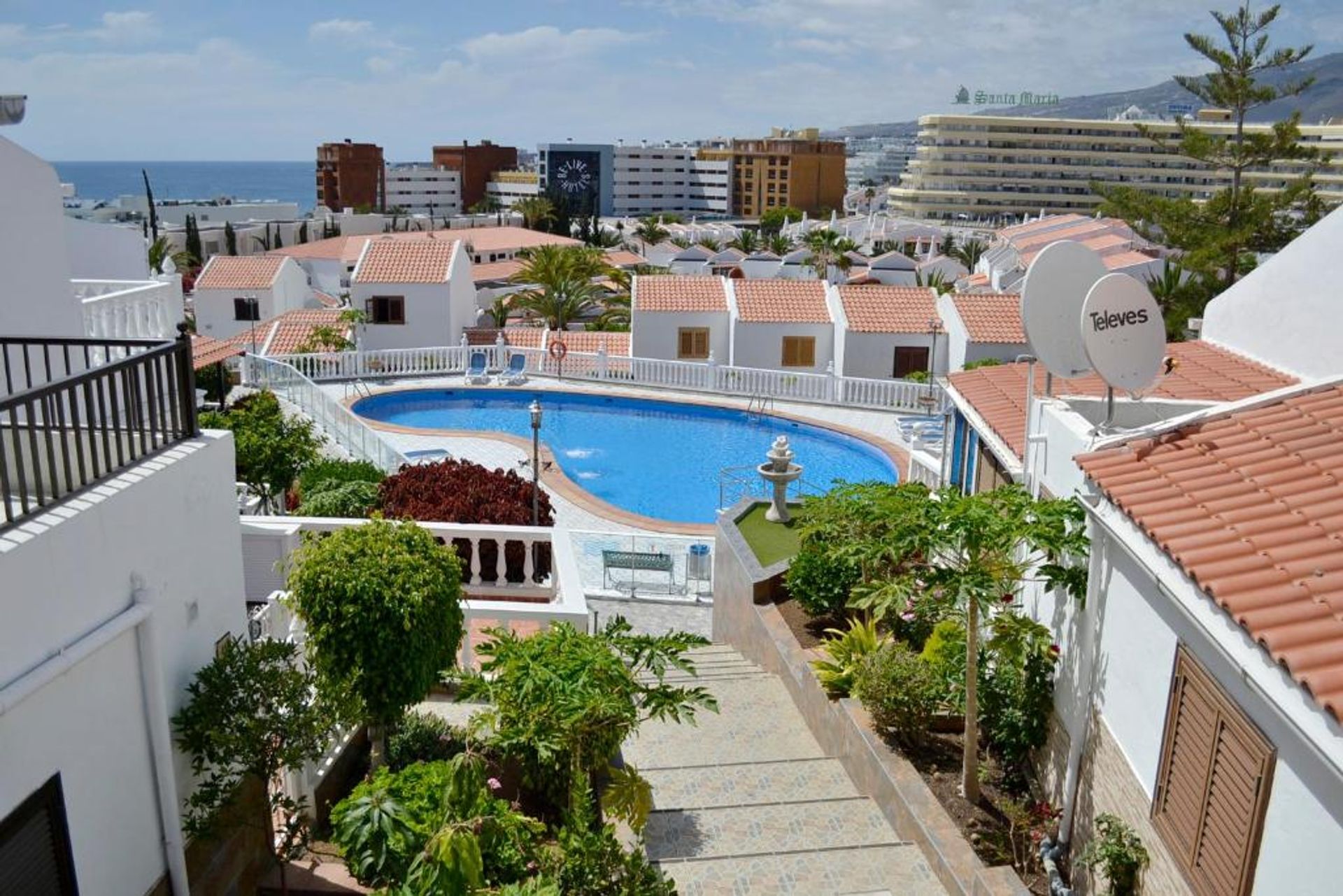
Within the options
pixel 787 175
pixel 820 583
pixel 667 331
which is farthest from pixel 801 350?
pixel 787 175

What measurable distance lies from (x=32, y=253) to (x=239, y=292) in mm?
39180

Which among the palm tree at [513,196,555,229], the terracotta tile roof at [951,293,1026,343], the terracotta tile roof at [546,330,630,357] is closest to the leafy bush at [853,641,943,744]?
the terracotta tile roof at [951,293,1026,343]

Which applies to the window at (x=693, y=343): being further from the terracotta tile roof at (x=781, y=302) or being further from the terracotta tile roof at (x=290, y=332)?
the terracotta tile roof at (x=290, y=332)

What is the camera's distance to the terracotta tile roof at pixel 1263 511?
5227 mm

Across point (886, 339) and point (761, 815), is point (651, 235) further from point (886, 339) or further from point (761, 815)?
point (761, 815)

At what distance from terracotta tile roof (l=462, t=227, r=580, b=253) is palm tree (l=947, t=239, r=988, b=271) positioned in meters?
31.5

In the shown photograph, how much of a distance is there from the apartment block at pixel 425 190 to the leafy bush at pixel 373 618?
16374 centimetres

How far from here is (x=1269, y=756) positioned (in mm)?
5449

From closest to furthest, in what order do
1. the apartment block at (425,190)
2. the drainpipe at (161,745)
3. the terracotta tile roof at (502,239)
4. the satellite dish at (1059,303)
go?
the drainpipe at (161,745), the satellite dish at (1059,303), the terracotta tile roof at (502,239), the apartment block at (425,190)

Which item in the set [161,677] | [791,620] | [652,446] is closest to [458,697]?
[161,677]

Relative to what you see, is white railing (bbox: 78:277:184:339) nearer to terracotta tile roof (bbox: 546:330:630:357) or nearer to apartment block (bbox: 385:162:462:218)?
terracotta tile roof (bbox: 546:330:630:357)

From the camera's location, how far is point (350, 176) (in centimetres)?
15938

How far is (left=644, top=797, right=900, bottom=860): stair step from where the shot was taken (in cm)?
850

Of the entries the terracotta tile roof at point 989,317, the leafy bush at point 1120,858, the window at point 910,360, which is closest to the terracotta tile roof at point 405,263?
the window at point 910,360
